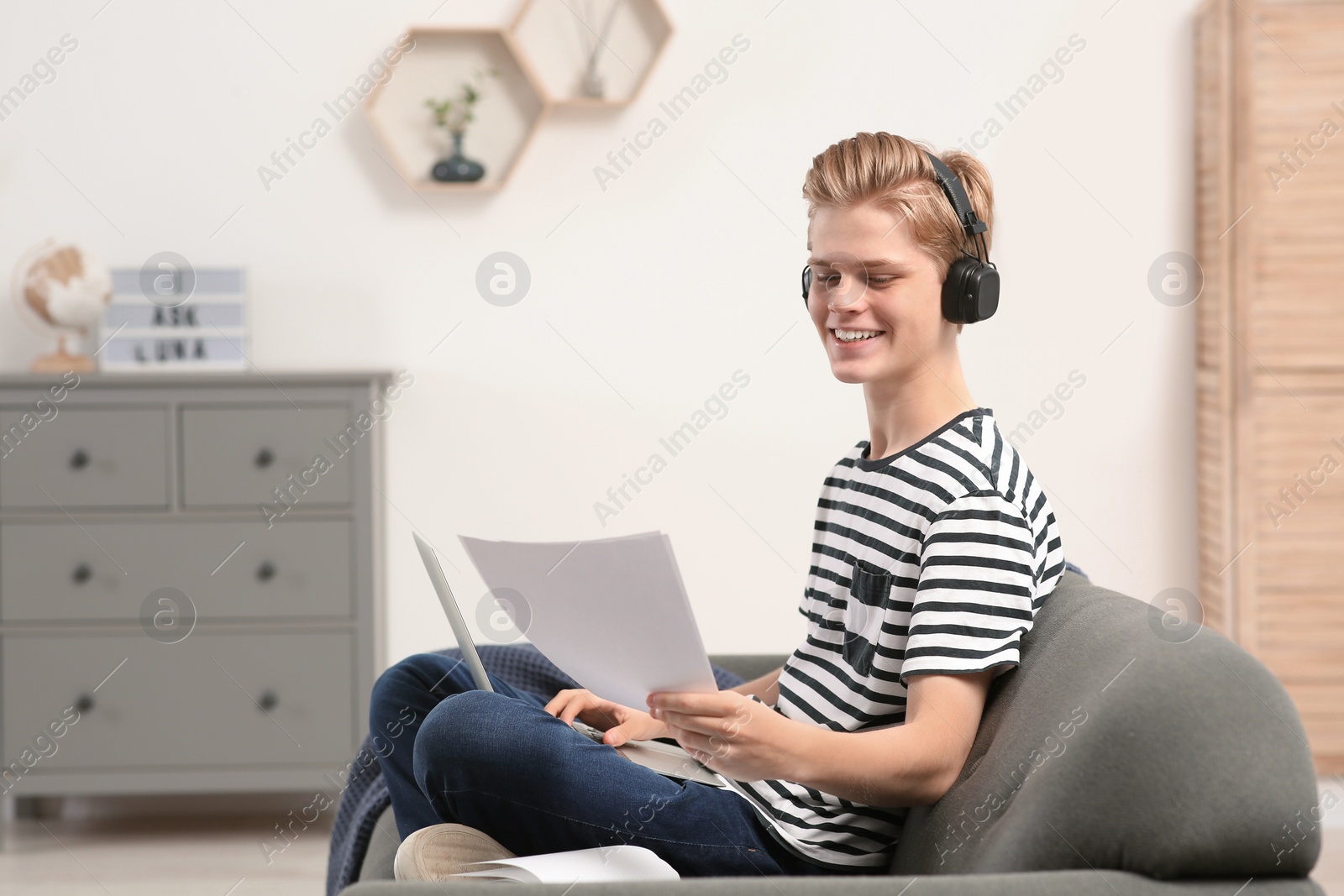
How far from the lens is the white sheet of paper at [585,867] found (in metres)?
1.06

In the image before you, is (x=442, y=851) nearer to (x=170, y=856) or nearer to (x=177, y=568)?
(x=177, y=568)

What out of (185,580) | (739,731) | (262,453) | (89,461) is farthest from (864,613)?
(89,461)

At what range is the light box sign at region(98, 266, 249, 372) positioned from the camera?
9.87ft

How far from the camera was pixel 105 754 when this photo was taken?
109 inches

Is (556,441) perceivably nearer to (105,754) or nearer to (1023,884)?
(105,754)

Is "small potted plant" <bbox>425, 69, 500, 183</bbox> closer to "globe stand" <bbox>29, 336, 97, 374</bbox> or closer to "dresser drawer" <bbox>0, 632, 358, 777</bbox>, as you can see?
"globe stand" <bbox>29, 336, 97, 374</bbox>

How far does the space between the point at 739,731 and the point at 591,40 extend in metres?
2.48

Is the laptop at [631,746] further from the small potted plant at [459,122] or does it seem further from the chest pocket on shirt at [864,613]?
the small potted plant at [459,122]

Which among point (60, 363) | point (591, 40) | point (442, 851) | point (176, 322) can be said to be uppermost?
point (591, 40)

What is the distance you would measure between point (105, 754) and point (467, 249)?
1514mm

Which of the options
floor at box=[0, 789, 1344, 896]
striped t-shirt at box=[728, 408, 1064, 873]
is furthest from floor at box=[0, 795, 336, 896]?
striped t-shirt at box=[728, 408, 1064, 873]

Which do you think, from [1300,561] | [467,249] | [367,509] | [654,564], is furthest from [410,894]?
[1300,561]

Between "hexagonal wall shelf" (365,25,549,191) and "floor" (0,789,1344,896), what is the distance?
1696mm

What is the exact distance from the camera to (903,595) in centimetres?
124
